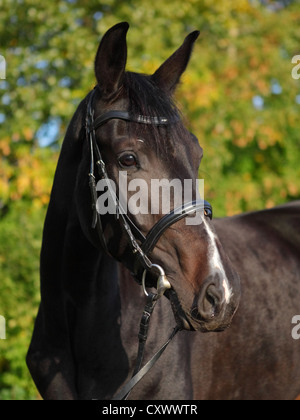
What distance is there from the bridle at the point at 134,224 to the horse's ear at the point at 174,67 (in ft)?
1.12

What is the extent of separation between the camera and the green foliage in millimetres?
5233

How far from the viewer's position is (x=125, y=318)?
275 cm

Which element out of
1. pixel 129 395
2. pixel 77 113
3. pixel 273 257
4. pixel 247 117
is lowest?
pixel 129 395

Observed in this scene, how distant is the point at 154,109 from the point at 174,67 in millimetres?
454

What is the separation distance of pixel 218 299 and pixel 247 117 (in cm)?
671

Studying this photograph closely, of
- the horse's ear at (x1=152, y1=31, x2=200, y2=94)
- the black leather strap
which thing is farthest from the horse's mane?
the black leather strap

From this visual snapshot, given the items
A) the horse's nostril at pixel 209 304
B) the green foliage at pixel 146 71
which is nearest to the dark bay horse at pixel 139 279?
the horse's nostril at pixel 209 304

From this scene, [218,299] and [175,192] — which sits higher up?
[175,192]

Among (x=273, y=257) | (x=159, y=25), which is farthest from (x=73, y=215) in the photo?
(x=159, y=25)

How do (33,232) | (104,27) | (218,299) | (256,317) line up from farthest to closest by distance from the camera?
(104,27) → (33,232) → (256,317) → (218,299)

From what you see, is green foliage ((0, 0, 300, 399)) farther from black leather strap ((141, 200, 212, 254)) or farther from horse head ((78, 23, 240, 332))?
black leather strap ((141, 200, 212, 254))

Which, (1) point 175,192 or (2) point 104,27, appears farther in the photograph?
(2) point 104,27

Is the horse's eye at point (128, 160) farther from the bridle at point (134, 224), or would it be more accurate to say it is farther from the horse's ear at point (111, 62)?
the horse's ear at point (111, 62)

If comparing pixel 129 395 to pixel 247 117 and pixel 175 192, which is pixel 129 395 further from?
pixel 247 117
